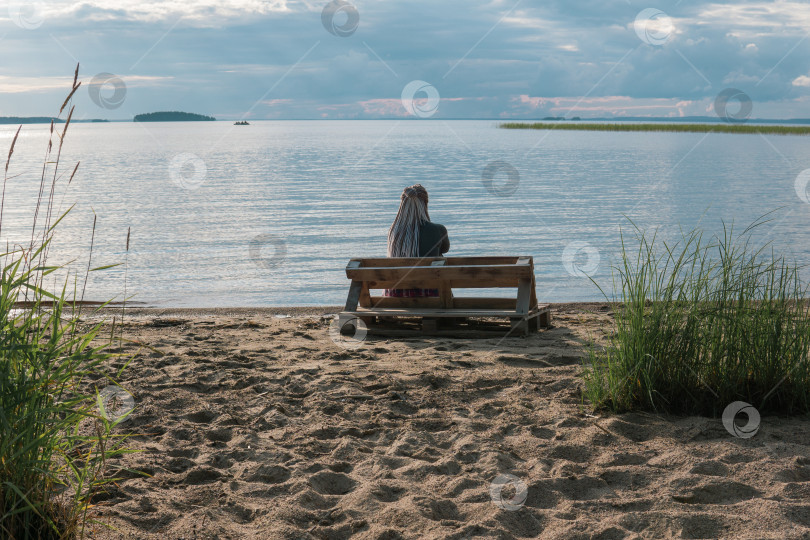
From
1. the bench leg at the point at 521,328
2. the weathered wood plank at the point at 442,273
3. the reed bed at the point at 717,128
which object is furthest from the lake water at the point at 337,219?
the reed bed at the point at 717,128

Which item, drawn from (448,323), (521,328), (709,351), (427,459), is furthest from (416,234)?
(427,459)

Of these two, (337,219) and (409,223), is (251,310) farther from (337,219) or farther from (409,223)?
(337,219)

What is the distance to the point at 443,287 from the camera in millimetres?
7684

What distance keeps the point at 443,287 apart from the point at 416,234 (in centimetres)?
89

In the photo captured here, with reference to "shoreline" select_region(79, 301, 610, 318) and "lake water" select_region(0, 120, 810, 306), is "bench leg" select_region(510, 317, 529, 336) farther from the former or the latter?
"lake water" select_region(0, 120, 810, 306)

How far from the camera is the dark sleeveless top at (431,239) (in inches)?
323

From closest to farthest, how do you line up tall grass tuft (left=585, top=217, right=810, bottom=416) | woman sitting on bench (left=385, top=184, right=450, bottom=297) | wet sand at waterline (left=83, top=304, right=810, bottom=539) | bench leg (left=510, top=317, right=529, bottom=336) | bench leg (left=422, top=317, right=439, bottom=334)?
wet sand at waterline (left=83, top=304, right=810, bottom=539), tall grass tuft (left=585, top=217, right=810, bottom=416), bench leg (left=510, top=317, right=529, bottom=336), bench leg (left=422, top=317, right=439, bottom=334), woman sitting on bench (left=385, top=184, right=450, bottom=297)

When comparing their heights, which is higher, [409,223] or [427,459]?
[409,223]

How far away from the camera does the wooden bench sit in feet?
24.4

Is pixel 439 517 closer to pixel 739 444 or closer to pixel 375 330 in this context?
A: pixel 739 444

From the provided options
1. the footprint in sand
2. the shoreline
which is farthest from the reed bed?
the footprint in sand

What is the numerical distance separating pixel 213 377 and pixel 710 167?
130 ft

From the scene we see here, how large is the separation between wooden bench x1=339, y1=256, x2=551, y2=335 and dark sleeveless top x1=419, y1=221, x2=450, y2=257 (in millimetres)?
366

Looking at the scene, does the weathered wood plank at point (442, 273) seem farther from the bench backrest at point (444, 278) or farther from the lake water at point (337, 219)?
the lake water at point (337, 219)
